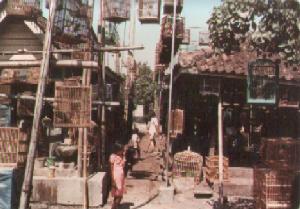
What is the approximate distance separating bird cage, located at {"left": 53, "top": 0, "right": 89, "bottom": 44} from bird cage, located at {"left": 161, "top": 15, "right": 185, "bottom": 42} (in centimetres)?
983

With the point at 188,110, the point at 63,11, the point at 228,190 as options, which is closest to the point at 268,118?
the point at 188,110

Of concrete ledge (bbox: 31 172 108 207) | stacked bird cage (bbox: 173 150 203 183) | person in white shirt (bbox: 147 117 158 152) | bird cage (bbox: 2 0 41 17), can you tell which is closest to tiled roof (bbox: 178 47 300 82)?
stacked bird cage (bbox: 173 150 203 183)

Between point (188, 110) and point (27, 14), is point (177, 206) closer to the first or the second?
point (188, 110)

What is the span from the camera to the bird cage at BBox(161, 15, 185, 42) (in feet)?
72.3

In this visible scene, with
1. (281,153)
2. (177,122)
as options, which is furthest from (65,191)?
(281,153)

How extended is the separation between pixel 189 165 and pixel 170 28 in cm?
800

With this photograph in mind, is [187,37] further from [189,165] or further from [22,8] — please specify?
[189,165]

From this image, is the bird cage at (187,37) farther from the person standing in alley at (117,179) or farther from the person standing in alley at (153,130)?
the person standing in alley at (117,179)

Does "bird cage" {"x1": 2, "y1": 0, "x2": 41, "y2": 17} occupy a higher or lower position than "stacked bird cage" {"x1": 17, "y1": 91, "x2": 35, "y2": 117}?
higher

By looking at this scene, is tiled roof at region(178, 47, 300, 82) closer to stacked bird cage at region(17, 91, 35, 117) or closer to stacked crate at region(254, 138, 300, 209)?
stacked crate at region(254, 138, 300, 209)

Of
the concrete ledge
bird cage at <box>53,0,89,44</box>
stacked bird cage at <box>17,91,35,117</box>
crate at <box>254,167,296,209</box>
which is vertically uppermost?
bird cage at <box>53,0,89,44</box>

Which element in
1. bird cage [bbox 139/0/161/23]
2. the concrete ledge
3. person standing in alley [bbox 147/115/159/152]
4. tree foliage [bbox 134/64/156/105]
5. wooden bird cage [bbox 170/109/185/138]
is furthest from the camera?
tree foliage [bbox 134/64/156/105]

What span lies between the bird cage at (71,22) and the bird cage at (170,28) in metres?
9.83

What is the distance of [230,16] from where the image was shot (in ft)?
26.1
